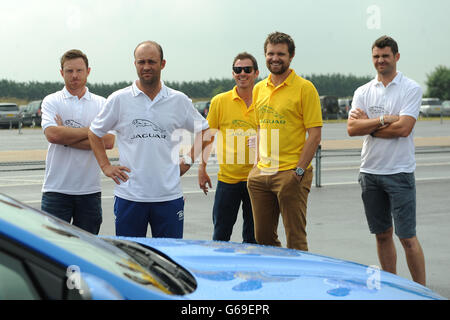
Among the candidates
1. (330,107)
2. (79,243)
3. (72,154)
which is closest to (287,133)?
(72,154)

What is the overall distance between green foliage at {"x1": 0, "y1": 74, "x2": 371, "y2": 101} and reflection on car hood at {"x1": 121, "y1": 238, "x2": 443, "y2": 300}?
7060 centimetres

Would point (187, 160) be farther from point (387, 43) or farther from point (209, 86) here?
point (209, 86)

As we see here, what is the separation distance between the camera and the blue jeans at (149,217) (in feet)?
16.9

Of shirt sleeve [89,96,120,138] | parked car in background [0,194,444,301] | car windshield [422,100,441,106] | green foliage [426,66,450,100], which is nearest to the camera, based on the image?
parked car in background [0,194,444,301]

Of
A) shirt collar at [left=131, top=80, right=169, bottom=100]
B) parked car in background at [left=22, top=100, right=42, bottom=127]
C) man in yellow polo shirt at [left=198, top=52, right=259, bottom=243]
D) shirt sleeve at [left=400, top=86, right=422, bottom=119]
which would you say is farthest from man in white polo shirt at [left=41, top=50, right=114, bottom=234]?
parked car in background at [left=22, top=100, right=42, bottom=127]

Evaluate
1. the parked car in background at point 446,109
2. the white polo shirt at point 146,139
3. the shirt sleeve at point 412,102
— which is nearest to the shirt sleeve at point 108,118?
the white polo shirt at point 146,139

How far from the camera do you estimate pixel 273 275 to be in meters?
2.67

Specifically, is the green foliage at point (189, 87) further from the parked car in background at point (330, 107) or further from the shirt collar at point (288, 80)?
the shirt collar at point (288, 80)

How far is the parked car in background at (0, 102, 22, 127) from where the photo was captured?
42.7 m

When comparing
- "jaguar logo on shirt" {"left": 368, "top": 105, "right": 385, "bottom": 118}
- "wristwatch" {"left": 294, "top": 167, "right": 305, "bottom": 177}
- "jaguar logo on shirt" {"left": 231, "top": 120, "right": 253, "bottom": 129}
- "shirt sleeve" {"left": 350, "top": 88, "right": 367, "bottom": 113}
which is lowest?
"wristwatch" {"left": 294, "top": 167, "right": 305, "bottom": 177}

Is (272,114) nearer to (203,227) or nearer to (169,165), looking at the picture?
(169,165)

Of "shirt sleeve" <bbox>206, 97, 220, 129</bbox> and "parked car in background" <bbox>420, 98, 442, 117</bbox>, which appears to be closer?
"shirt sleeve" <bbox>206, 97, 220, 129</bbox>

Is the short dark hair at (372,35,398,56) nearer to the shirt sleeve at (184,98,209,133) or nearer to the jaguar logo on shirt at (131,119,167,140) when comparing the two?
the shirt sleeve at (184,98,209,133)

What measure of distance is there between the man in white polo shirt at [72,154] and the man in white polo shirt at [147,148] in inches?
18.0
